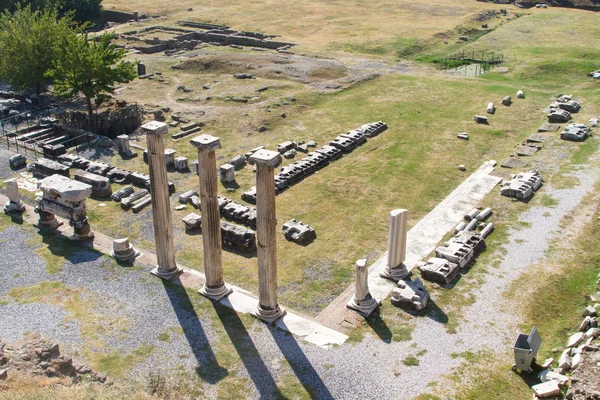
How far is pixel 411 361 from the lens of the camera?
62.3ft

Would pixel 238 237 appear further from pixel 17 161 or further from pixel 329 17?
pixel 329 17

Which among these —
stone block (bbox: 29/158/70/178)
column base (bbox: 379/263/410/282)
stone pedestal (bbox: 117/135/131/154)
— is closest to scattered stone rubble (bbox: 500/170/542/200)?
column base (bbox: 379/263/410/282)

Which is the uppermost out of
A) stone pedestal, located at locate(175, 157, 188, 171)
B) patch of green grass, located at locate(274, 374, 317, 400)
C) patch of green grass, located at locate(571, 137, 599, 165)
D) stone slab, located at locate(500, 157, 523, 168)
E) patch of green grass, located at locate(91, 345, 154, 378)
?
stone pedestal, located at locate(175, 157, 188, 171)

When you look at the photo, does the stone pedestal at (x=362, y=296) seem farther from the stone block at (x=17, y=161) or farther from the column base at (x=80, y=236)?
the stone block at (x=17, y=161)

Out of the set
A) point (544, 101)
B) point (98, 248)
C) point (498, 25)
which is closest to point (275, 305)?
point (98, 248)

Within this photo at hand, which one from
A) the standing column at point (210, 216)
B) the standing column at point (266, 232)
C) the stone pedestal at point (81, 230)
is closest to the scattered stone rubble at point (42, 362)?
the standing column at point (210, 216)

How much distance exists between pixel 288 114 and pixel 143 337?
85.3 feet

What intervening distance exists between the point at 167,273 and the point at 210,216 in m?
4.17

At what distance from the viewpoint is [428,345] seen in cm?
1984

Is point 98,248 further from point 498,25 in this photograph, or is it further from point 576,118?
point 498,25

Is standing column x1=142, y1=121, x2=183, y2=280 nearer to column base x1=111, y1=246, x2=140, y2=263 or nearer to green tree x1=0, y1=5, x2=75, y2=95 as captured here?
column base x1=111, y1=246, x2=140, y2=263

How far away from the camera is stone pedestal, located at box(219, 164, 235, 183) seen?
108 ft

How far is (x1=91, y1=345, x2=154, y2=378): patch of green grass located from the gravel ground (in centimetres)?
28

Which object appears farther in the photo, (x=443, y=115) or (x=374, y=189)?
(x=443, y=115)
